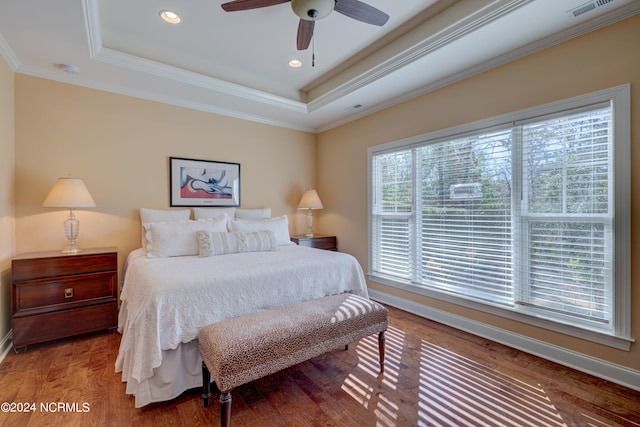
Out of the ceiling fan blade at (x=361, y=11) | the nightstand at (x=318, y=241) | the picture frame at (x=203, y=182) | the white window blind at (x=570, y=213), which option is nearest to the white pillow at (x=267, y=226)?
the nightstand at (x=318, y=241)

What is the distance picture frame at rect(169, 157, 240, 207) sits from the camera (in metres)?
3.54

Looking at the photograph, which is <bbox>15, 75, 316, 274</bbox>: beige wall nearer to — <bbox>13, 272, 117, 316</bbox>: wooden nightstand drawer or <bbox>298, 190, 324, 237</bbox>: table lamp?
<bbox>13, 272, 117, 316</bbox>: wooden nightstand drawer

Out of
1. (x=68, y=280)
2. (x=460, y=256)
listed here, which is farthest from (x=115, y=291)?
(x=460, y=256)

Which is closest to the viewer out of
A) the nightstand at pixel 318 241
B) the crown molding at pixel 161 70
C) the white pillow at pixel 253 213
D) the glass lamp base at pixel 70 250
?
the crown molding at pixel 161 70

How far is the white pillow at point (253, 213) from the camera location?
3.87 meters

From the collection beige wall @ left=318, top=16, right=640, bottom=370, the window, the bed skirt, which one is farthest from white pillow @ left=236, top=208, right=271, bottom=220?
the bed skirt

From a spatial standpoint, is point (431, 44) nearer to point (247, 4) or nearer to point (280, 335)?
point (247, 4)

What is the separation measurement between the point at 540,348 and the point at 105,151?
15.4 feet

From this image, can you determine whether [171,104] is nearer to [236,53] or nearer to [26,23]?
[236,53]

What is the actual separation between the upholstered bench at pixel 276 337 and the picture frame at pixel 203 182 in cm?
230

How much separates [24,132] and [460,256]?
15.0ft

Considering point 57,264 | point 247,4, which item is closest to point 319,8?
point 247,4

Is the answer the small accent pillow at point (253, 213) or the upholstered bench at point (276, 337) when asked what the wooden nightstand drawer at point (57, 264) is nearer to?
the small accent pillow at point (253, 213)

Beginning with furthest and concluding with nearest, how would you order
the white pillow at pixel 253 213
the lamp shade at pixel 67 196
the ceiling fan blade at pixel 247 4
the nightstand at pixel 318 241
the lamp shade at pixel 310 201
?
the lamp shade at pixel 310 201
the nightstand at pixel 318 241
the white pillow at pixel 253 213
the lamp shade at pixel 67 196
the ceiling fan blade at pixel 247 4
